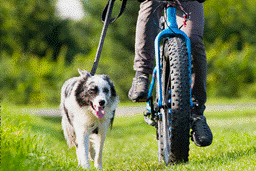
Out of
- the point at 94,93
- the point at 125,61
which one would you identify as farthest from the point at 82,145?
the point at 125,61

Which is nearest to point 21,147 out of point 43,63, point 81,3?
point 43,63

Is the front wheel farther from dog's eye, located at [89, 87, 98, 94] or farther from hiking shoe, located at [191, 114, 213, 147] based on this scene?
dog's eye, located at [89, 87, 98, 94]

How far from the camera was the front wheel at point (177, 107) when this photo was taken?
2658 mm

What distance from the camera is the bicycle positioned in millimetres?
2664

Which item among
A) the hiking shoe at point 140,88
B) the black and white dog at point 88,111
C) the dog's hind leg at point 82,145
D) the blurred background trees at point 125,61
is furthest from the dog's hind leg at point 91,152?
the blurred background trees at point 125,61

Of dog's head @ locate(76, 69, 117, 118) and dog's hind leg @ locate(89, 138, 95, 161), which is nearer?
dog's head @ locate(76, 69, 117, 118)

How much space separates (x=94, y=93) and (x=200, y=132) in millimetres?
1364

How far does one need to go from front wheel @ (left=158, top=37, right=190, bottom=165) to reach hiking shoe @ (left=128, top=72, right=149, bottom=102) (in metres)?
0.32

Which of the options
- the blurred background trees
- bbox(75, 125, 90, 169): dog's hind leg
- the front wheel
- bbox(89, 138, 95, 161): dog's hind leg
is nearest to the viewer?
the front wheel

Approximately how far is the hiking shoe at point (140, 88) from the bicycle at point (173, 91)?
0.07 metres

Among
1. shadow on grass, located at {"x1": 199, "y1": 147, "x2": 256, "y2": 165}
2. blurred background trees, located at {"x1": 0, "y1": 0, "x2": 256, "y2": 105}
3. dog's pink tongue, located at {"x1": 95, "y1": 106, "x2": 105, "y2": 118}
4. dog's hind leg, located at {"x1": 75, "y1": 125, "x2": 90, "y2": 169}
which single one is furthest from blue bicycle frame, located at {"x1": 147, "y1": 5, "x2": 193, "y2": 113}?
blurred background trees, located at {"x1": 0, "y1": 0, "x2": 256, "y2": 105}

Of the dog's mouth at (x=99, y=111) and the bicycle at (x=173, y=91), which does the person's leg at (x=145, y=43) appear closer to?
the bicycle at (x=173, y=91)

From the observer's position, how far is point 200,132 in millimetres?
2877

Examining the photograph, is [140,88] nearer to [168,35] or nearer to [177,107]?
[168,35]
